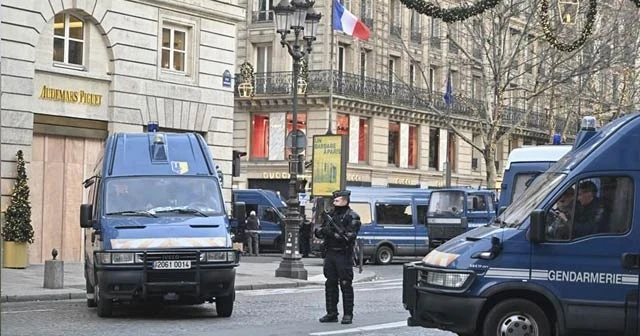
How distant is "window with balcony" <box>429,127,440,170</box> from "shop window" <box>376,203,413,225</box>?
20.2m

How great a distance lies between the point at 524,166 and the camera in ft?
74.8

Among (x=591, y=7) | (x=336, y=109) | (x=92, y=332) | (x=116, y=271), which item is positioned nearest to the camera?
(x=92, y=332)

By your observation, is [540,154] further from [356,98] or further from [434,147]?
[434,147]

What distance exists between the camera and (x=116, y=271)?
568 inches

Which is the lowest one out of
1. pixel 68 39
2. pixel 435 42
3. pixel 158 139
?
pixel 158 139

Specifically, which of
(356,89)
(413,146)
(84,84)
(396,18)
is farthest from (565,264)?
(413,146)

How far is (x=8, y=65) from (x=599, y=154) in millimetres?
17654

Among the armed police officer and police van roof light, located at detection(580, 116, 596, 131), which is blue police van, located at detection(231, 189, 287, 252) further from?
police van roof light, located at detection(580, 116, 596, 131)

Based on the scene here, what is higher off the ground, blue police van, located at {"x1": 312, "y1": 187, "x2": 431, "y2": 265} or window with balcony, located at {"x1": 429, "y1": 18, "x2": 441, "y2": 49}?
window with balcony, located at {"x1": 429, "y1": 18, "x2": 441, "y2": 49}

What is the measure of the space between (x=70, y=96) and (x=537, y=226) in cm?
1843

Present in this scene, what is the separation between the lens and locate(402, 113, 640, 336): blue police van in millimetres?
10742

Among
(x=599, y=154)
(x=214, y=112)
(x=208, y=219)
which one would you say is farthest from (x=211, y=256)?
(x=214, y=112)

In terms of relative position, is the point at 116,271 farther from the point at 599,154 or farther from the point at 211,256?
the point at 599,154

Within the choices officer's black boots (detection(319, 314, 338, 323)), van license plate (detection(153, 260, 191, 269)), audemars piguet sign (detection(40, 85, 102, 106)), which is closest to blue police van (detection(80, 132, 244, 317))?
van license plate (detection(153, 260, 191, 269))
